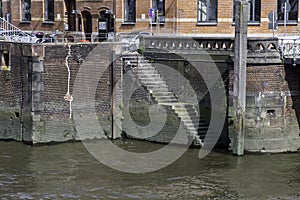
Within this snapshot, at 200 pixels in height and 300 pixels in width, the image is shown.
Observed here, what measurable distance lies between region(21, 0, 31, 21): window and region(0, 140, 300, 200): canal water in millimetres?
15941

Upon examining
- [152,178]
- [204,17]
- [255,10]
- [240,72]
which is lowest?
[152,178]

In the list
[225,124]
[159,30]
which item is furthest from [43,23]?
[225,124]

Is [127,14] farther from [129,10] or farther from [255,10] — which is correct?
[255,10]

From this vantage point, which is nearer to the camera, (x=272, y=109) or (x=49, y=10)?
(x=272, y=109)

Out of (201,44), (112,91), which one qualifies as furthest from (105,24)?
(201,44)

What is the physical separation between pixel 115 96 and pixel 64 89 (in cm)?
224

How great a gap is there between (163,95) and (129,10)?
9.25 meters

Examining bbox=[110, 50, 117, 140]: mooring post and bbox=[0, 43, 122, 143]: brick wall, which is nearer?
bbox=[0, 43, 122, 143]: brick wall

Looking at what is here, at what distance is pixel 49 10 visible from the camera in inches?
1550

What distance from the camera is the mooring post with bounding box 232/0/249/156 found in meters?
24.5

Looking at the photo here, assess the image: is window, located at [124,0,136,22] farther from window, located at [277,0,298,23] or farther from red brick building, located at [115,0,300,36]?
window, located at [277,0,298,23]

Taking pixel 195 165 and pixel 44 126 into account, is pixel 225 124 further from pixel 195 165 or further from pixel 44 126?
pixel 44 126

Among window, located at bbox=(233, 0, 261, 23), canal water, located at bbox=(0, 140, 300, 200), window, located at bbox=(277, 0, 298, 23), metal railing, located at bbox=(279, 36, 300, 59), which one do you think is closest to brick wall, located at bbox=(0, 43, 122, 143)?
canal water, located at bbox=(0, 140, 300, 200)

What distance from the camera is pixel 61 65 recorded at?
91.4 ft
